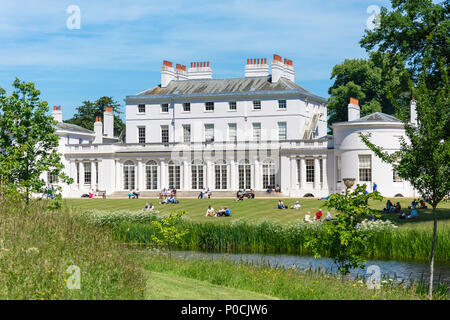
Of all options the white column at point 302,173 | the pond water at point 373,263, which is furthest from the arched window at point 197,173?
the pond water at point 373,263

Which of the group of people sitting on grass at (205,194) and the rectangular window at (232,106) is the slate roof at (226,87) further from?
the group of people sitting on grass at (205,194)

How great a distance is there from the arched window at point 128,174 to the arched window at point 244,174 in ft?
36.7

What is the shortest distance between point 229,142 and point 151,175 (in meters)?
→ 8.48

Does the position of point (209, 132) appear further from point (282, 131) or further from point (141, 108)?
point (141, 108)

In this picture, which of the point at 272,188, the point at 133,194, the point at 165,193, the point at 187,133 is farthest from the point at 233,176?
the point at 187,133

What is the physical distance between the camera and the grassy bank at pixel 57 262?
11.8 metres

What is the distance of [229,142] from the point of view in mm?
63500

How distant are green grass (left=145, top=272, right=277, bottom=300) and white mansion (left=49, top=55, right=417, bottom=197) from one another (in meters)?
40.7

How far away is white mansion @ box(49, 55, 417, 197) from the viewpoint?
184 ft

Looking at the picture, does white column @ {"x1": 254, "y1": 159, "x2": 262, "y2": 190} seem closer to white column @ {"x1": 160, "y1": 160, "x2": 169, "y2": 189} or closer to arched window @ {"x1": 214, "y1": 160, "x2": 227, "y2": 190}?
arched window @ {"x1": 214, "y1": 160, "x2": 227, "y2": 190}

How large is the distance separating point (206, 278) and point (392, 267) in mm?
11475

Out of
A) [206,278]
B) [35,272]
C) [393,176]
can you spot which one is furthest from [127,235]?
[393,176]

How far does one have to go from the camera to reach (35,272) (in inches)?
478
